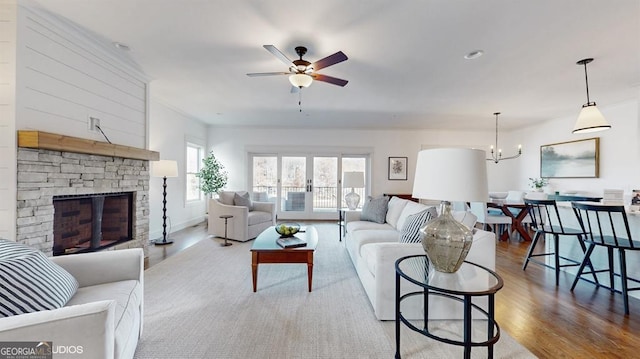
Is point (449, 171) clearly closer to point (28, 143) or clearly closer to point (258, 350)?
point (258, 350)

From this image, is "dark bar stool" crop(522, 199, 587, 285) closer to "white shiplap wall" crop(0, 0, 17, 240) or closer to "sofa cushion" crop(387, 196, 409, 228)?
"sofa cushion" crop(387, 196, 409, 228)

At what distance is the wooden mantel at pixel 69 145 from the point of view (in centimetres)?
209

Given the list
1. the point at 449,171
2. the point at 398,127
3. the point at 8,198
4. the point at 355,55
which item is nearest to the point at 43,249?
the point at 8,198

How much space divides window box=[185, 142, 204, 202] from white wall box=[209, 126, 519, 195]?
0.49m

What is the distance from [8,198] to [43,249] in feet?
1.66

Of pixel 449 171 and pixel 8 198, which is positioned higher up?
pixel 449 171

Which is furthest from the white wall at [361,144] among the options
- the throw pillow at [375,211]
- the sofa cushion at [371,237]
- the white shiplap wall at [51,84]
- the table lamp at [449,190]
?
the table lamp at [449,190]

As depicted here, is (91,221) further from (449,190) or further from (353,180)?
(353,180)

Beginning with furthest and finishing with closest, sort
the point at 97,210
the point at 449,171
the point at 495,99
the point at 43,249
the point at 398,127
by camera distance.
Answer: the point at 398,127 → the point at 495,99 → the point at 97,210 → the point at 43,249 → the point at 449,171

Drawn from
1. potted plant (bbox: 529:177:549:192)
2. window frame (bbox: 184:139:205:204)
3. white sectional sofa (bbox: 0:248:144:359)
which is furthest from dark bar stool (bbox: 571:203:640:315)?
window frame (bbox: 184:139:205:204)

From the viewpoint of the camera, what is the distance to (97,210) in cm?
299

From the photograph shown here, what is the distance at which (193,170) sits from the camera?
6.23m

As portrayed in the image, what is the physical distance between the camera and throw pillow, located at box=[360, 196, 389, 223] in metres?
3.89

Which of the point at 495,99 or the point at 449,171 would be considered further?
the point at 495,99
